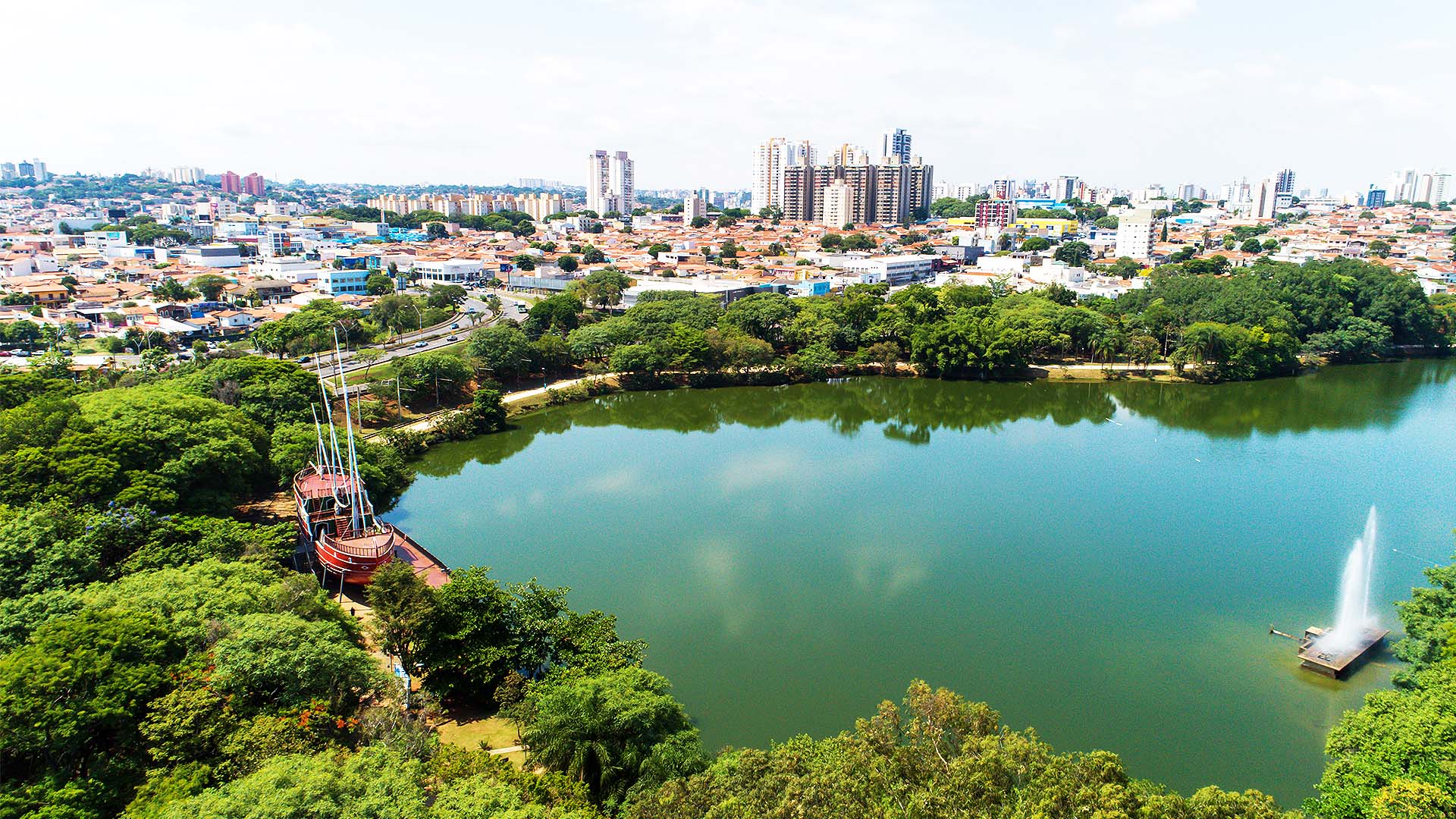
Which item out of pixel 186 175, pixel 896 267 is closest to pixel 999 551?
pixel 896 267

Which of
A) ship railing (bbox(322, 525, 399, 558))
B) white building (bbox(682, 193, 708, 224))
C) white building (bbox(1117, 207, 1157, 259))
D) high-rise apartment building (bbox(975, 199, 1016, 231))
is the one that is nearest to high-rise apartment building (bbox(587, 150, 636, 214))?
white building (bbox(682, 193, 708, 224))

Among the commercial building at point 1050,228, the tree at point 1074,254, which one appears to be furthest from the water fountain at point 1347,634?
the commercial building at point 1050,228

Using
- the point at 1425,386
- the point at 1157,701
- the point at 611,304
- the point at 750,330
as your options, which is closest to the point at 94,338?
the point at 611,304

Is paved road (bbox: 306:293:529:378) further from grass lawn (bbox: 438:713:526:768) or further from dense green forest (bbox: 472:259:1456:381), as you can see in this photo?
grass lawn (bbox: 438:713:526:768)

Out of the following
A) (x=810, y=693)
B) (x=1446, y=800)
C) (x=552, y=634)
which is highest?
(x=1446, y=800)

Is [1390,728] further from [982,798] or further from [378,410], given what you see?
[378,410]

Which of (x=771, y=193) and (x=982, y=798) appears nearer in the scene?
(x=982, y=798)
